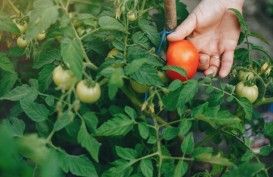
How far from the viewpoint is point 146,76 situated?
1250mm

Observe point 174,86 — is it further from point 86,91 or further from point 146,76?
point 86,91

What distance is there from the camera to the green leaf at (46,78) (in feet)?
4.37

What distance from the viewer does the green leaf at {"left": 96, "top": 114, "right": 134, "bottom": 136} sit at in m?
1.25

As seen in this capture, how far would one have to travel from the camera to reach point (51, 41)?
1.57 metres

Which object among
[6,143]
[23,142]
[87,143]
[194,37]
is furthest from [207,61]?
[6,143]

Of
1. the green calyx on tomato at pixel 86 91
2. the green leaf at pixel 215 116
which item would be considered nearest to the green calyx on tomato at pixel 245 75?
the green leaf at pixel 215 116

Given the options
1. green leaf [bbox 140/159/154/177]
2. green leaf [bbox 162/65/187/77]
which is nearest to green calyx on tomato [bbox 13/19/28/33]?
green leaf [bbox 162/65/187/77]

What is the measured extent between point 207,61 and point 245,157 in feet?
1.41

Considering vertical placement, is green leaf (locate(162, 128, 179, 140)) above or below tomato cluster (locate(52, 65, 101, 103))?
below

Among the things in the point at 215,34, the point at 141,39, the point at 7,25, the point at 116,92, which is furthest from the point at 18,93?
the point at 215,34

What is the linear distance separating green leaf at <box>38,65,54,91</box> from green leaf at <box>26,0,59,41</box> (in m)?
0.19

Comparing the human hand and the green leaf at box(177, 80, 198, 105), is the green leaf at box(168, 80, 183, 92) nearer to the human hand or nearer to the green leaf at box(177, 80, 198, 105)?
the green leaf at box(177, 80, 198, 105)

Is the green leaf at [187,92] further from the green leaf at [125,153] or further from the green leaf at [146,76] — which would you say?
the green leaf at [125,153]

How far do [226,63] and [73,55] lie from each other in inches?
28.1
